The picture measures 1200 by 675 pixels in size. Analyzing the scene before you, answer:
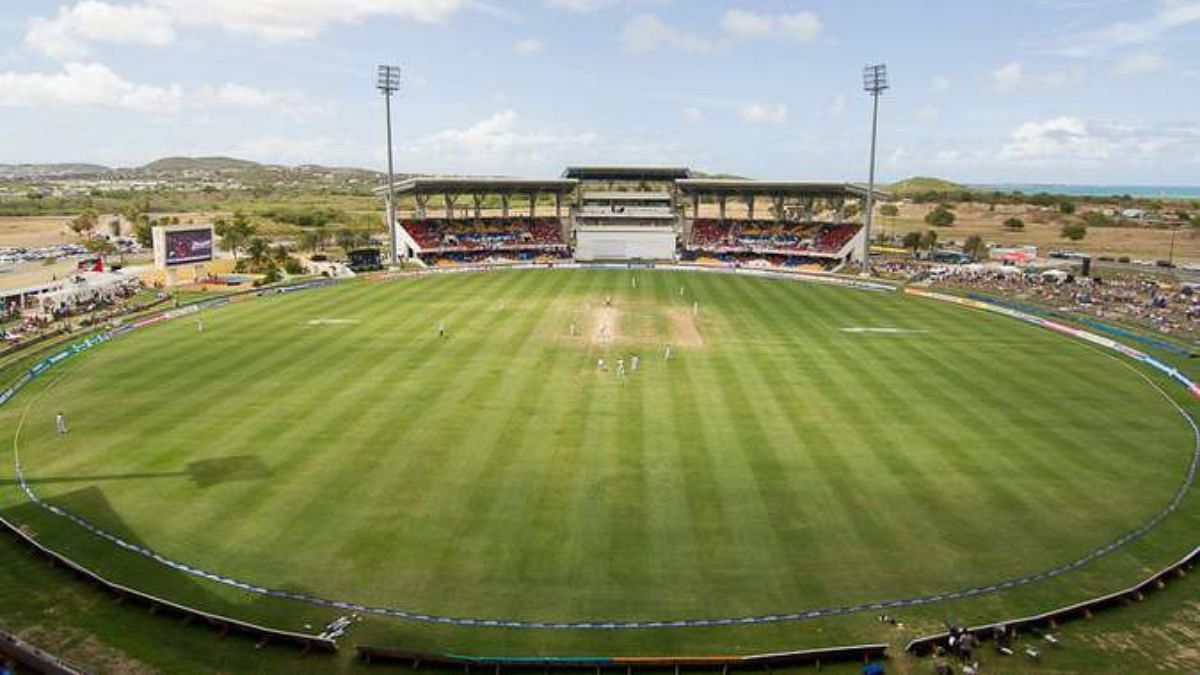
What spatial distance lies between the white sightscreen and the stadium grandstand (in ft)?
0.46

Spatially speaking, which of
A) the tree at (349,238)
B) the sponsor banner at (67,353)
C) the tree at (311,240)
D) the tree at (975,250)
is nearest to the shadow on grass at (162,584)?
the sponsor banner at (67,353)

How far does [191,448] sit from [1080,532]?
32.7 meters

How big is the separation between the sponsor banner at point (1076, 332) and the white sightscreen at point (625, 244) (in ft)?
116

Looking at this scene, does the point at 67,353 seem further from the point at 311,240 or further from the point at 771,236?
the point at 771,236

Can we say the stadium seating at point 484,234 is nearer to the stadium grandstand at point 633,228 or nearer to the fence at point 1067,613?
the stadium grandstand at point 633,228

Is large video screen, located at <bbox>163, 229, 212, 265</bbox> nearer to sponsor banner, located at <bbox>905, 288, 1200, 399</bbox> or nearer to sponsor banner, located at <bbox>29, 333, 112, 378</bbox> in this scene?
sponsor banner, located at <bbox>29, 333, 112, 378</bbox>

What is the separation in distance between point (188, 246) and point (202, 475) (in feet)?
183

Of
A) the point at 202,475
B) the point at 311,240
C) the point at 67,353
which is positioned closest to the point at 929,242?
the point at 311,240

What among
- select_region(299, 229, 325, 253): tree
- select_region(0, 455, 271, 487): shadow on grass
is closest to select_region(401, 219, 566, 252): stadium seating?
select_region(299, 229, 325, 253): tree

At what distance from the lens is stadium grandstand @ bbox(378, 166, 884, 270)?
96.8 meters

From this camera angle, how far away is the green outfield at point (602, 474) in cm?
2022

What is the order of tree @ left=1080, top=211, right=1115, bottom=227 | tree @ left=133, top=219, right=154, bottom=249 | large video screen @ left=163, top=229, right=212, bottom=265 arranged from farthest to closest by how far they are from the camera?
tree @ left=1080, top=211, right=1115, bottom=227 < tree @ left=133, top=219, right=154, bottom=249 < large video screen @ left=163, top=229, right=212, bottom=265

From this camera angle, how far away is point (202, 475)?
89.1ft

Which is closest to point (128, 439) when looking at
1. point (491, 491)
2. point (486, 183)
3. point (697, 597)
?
point (491, 491)
